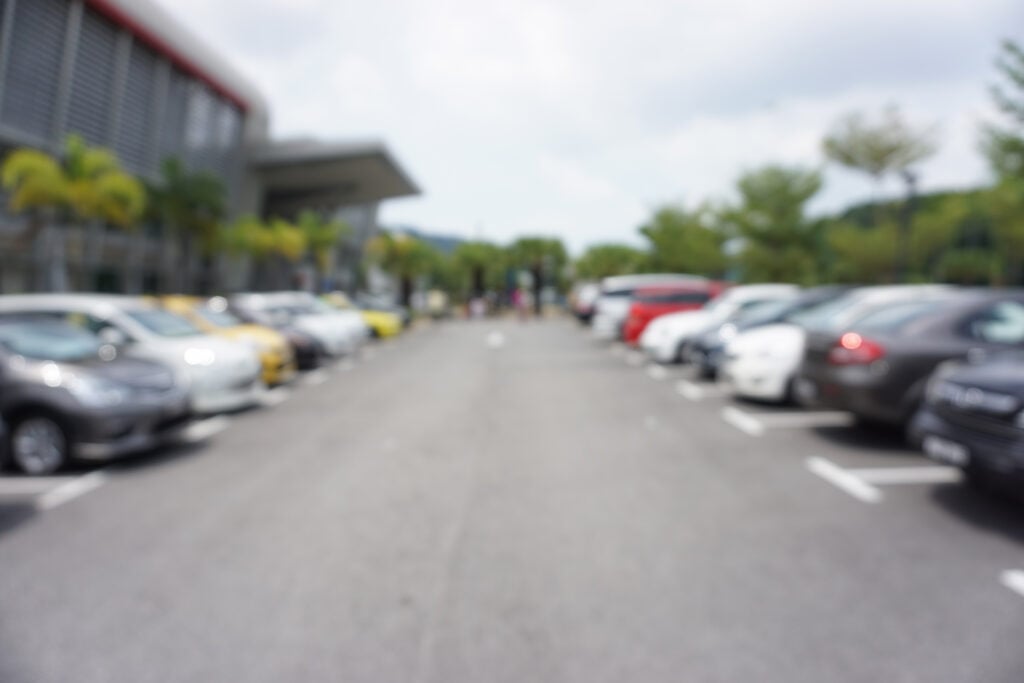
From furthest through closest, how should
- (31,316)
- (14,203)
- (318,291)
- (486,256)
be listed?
(318,291) < (486,256) < (14,203) < (31,316)

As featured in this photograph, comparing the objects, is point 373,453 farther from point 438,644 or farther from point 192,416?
point 438,644

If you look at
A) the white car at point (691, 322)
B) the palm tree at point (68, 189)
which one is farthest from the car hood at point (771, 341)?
the palm tree at point (68, 189)

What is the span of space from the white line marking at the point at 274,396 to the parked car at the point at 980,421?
8.30 metres

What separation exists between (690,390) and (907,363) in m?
5.15

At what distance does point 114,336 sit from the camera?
8484 mm

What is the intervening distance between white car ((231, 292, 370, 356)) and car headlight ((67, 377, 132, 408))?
7.98m

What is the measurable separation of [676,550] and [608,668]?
148cm

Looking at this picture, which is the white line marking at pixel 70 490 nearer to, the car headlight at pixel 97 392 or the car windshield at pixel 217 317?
the car headlight at pixel 97 392

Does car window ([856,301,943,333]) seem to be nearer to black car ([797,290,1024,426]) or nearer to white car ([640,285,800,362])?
black car ([797,290,1024,426])

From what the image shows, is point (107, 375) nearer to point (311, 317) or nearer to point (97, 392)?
point (97, 392)

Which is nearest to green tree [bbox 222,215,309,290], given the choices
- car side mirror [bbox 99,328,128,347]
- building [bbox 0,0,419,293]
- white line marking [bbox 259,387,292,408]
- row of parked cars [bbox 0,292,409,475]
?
building [bbox 0,0,419,293]

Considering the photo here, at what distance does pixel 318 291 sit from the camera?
5031 centimetres

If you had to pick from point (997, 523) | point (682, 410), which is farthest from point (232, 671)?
point (682, 410)

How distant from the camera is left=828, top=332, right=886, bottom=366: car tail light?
6566mm
